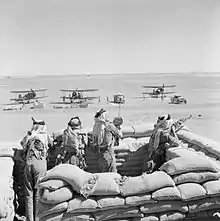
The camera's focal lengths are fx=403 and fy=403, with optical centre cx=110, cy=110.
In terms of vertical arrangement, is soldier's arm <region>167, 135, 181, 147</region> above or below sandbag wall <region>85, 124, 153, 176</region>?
above

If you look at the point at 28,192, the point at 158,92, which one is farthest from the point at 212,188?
the point at 158,92

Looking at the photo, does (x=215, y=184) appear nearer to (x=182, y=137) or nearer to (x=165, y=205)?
(x=165, y=205)

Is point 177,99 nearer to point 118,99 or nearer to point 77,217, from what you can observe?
point 118,99

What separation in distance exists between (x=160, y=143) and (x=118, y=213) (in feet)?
4.17

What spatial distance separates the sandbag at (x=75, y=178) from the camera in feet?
8.59

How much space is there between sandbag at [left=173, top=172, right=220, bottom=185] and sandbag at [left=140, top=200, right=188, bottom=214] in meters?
0.18

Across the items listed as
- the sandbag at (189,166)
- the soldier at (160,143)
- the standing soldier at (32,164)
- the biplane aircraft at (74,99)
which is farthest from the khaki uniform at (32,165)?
the biplane aircraft at (74,99)

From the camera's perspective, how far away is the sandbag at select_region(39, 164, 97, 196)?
8.59 feet

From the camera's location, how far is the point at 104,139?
3775 millimetres

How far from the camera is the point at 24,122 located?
32.7ft

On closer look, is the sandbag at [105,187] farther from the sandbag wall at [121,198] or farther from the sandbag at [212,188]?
the sandbag at [212,188]

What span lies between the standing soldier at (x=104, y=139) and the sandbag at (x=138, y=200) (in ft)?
3.89

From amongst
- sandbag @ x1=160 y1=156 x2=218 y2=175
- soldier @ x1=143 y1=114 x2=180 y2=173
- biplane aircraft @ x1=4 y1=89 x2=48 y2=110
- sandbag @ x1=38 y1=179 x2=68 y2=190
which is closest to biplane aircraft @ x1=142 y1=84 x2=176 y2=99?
biplane aircraft @ x1=4 y1=89 x2=48 y2=110

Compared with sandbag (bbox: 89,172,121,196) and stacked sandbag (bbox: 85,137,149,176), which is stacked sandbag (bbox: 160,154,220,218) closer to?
sandbag (bbox: 89,172,121,196)
